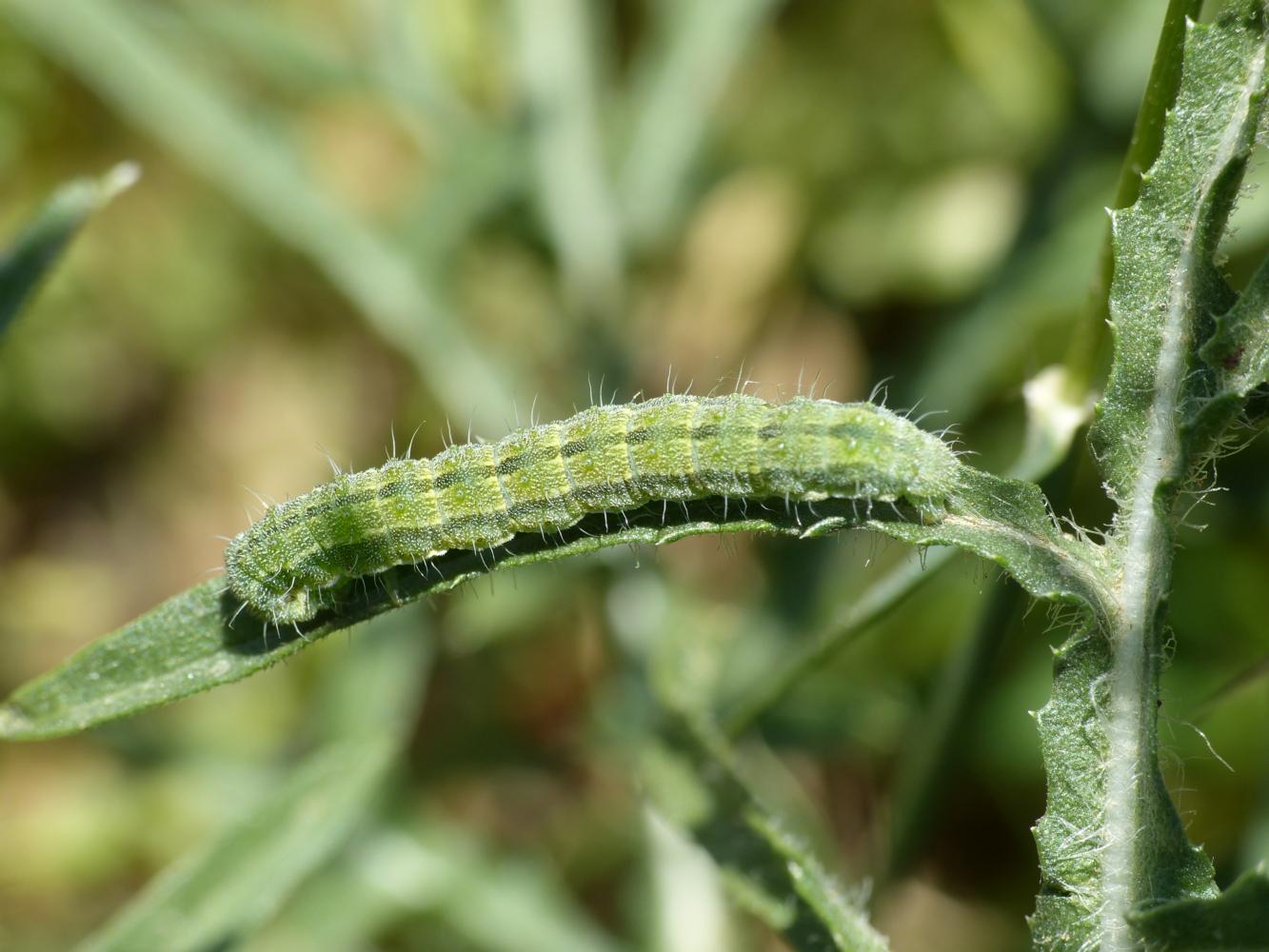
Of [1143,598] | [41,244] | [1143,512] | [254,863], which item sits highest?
[41,244]

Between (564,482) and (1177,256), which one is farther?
(564,482)

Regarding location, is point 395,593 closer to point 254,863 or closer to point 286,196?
point 254,863

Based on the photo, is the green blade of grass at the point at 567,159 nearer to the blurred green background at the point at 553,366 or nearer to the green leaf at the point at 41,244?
the blurred green background at the point at 553,366

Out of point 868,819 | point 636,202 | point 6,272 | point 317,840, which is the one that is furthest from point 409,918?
point 636,202

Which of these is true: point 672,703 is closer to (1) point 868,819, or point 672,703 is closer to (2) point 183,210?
(1) point 868,819

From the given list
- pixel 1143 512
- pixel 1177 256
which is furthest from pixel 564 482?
pixel 1177 256
